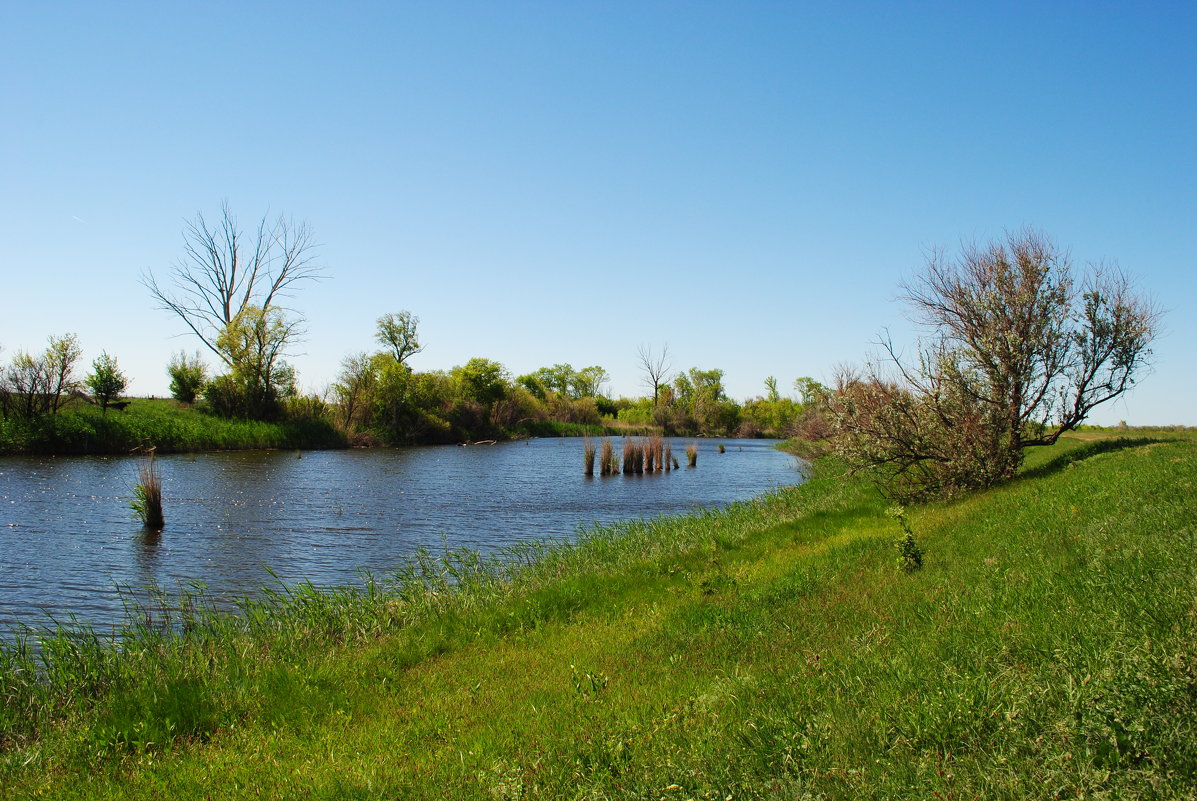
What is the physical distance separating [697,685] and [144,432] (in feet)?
133

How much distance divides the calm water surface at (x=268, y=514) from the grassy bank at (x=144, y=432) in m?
1.77

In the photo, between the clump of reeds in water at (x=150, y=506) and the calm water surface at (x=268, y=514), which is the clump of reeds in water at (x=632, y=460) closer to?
the calm water surface at (x=268, y=514)

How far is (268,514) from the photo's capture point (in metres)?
20.3

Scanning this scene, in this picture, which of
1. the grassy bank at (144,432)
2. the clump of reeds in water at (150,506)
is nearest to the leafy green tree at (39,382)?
the grassy bank at (144,432)

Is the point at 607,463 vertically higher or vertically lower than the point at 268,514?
higher

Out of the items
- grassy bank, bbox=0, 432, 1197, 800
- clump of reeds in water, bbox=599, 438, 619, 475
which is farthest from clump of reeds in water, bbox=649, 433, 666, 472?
grassy bank, bbox=0, 432, 1197, 800

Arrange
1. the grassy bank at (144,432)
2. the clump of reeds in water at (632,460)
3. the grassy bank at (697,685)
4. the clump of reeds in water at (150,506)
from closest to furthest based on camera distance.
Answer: the grassy bank at (697,685)
the clump of reeds in water at (150,506)
the grassy bank at (144,432)
the clump of reeds in water at (632,460)

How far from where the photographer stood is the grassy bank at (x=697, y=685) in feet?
12.2

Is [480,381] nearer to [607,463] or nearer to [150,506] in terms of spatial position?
[607,463]

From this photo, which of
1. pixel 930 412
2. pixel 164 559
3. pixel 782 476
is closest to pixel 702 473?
pixel 782 476

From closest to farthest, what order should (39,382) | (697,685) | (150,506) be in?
1. (697,685)
2. (150,506)
3. (39,382)

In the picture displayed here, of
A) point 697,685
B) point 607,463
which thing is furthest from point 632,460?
point 697,685

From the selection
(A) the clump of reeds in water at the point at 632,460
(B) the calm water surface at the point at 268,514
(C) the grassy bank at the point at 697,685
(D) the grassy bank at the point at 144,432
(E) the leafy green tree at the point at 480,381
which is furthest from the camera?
(E) the leafy green tree at the point at 480,381

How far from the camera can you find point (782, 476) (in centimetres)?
3669
